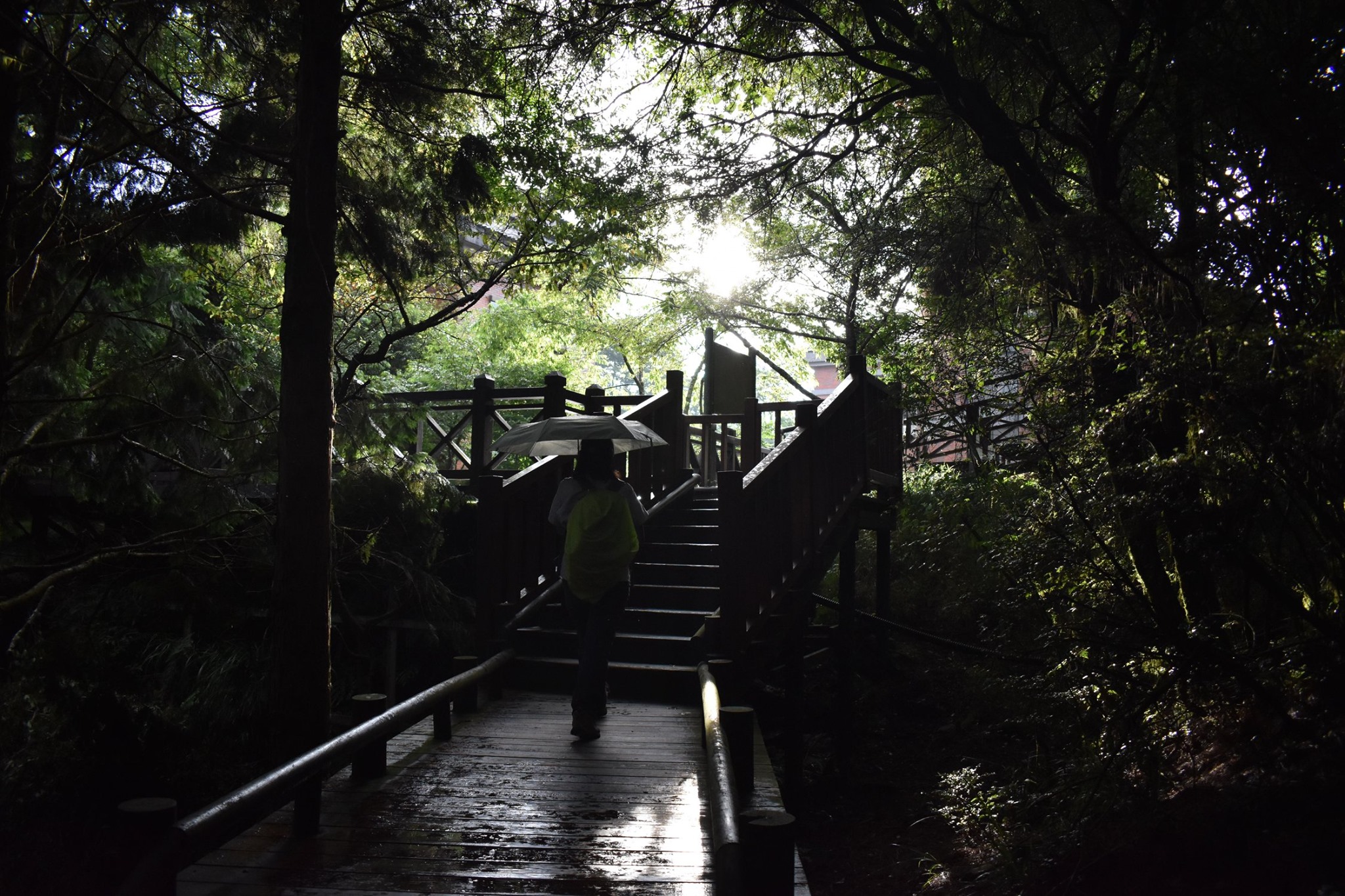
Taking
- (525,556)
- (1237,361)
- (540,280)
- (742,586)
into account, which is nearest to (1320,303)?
(1237,361)

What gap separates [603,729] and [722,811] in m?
2.74

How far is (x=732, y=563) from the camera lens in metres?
6.91

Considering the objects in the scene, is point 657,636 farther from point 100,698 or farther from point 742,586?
point 100,698

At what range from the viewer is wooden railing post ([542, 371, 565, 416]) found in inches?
463

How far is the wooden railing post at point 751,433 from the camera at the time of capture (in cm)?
1122

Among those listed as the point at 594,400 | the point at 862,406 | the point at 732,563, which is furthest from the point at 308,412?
the point at 862,406

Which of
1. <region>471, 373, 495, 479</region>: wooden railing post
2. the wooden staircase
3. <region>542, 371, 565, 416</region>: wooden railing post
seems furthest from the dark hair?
<region>471, 373, 495, 479</region>: wooden railing post

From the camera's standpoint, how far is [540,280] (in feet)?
45.8

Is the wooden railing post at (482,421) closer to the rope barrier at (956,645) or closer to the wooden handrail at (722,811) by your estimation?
the rope barrier at (956,645)

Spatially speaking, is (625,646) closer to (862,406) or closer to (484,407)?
(862,406)

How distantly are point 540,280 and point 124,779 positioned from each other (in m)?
8.76

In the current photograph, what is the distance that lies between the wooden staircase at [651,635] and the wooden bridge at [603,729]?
0.02 metres

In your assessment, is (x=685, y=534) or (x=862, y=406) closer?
(x=862, y=406)

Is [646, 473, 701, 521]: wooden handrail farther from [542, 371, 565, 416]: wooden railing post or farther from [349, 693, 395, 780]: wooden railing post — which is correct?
[349, 693, 395, 780]: wooden railing post
